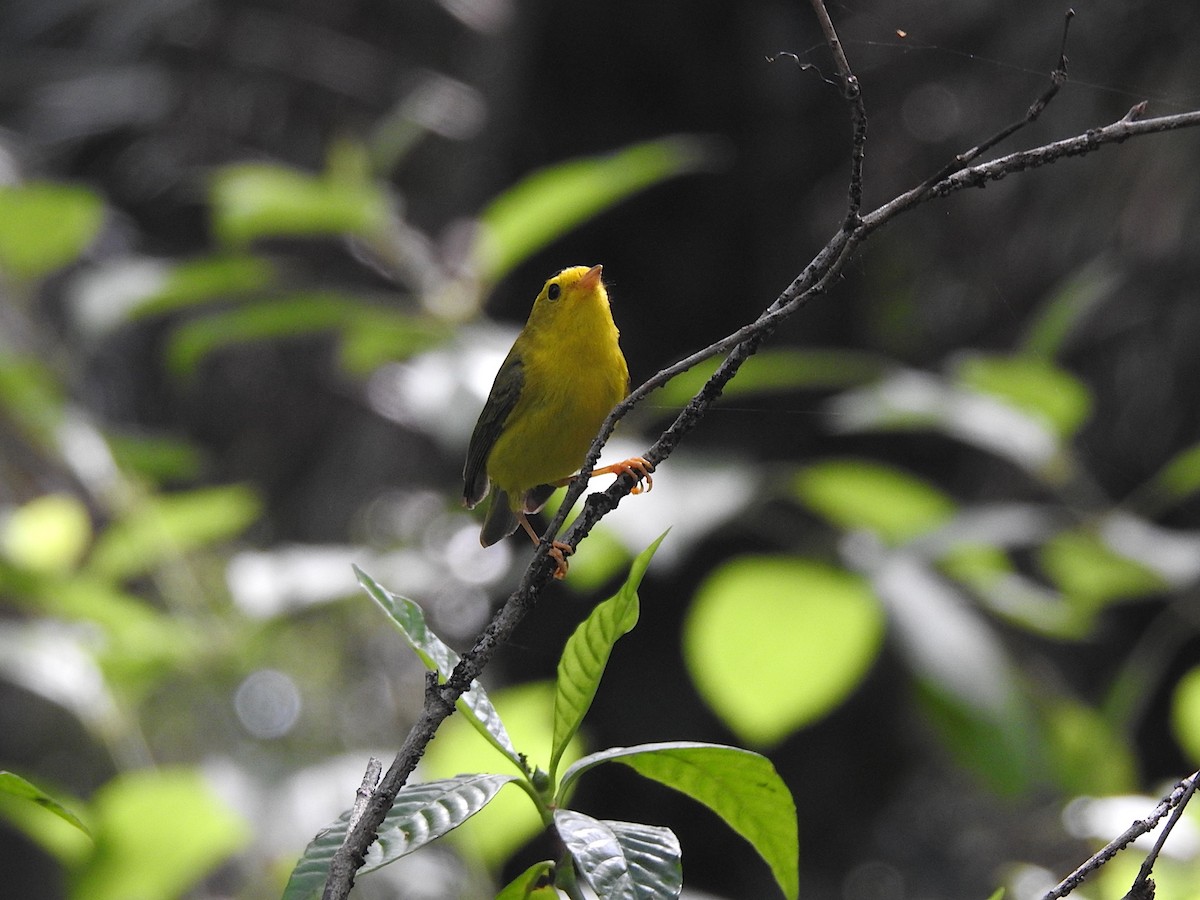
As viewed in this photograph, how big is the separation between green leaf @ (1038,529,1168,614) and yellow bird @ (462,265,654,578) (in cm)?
106

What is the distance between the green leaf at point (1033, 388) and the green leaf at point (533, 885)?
1983 mm

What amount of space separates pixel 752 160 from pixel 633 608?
10.7 feet

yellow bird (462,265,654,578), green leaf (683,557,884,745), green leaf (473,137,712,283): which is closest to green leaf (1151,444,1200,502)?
green leaf (683,557,884,745)

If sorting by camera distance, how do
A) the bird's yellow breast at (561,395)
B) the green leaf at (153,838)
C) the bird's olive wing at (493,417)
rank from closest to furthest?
1. the green leaf at (153,838)
2. the bird's yellow breast at (561,395)
3. the bird's olive wing at (493,417)

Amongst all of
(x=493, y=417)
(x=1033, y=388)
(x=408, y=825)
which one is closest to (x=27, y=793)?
(x=408, y=825)

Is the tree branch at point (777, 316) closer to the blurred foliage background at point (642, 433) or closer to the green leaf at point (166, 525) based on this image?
the blurred foliage background at point (642, 433)

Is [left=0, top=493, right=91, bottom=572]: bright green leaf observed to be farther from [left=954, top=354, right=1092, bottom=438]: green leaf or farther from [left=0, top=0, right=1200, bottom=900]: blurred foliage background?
[left=954, top=354, right=1092, bottom=438]: green leaf

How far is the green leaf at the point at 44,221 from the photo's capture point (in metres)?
3.02

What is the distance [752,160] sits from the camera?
13.3ft

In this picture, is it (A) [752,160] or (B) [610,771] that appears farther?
(A) [752,160]

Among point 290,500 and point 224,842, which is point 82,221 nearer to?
point 224,842

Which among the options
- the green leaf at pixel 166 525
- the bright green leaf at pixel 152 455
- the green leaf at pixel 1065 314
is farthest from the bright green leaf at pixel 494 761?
the bright green leaf at pixel 152 455

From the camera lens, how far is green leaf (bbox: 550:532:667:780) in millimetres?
988

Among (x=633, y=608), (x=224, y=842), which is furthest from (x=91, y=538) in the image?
(x=633, y=608)
